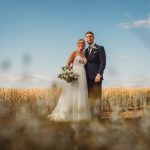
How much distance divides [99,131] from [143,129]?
9.7 inches

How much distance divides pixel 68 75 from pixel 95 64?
3.02ft

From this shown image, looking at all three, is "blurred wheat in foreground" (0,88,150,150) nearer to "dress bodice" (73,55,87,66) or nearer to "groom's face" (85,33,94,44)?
"groom's face" (85,33,94,44)

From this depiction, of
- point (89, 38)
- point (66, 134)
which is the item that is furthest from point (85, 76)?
point (66, 134)

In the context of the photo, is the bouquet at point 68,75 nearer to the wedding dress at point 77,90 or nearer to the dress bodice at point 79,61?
the wedding dress at point 77,90

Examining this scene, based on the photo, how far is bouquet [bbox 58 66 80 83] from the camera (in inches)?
454

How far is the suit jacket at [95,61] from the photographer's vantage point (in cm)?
1080

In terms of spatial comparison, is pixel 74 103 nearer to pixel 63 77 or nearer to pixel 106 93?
pixel 63 77

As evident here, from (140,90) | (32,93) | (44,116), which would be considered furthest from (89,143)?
(140,90)

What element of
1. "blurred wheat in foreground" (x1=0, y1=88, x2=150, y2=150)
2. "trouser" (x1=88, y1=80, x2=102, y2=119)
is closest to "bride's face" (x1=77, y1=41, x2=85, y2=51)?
"trouser" (x1=88, y1=80, x2=102, y2=119)

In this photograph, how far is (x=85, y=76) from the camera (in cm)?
1166

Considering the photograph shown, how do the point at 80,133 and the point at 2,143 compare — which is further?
the point at 80,133

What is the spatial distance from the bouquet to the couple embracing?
0.44 ft

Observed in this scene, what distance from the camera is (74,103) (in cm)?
1195

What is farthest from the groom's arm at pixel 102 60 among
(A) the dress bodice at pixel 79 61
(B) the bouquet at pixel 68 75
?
(B) the bouquet at pixel 68 75
